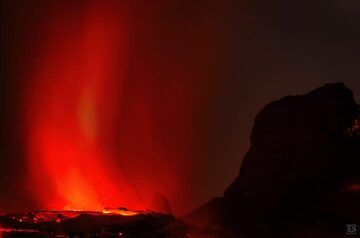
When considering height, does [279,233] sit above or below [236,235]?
below

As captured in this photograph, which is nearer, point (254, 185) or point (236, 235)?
point (236, 235)

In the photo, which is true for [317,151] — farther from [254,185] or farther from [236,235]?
[236,235]

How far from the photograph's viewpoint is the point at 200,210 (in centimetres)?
5691

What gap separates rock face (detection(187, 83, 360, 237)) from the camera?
4334cm

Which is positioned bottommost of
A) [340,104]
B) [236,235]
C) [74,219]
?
[236,235]

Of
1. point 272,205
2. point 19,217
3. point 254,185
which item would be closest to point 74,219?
point 19,217

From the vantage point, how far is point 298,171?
49.7 meters

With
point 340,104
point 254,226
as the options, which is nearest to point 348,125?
point 340,104

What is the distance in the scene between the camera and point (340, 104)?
169ft

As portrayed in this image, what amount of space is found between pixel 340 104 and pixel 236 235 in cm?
2573

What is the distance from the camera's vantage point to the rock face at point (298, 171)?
43.3 metres

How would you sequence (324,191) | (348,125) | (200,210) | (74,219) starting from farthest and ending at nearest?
(200,210)
(348,125)
(324,191)
(74,219)

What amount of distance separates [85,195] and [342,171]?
30.2 metres

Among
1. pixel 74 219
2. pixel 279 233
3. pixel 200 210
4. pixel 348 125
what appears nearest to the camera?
pixel 74 219
